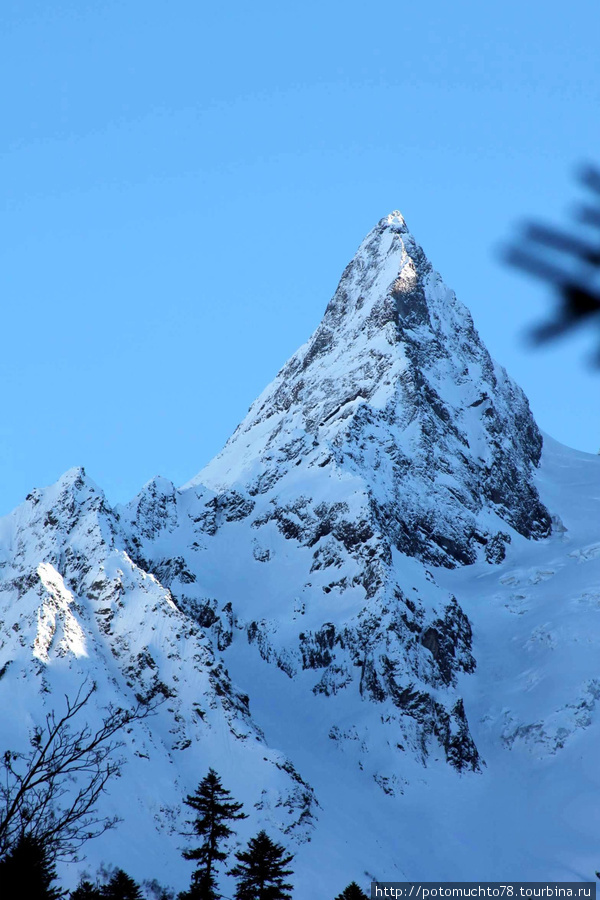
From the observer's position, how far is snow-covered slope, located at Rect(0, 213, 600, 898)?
104750 mm

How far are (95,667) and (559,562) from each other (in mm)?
72180

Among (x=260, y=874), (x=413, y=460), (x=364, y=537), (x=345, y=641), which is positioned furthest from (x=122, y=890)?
(x=413, y=460)

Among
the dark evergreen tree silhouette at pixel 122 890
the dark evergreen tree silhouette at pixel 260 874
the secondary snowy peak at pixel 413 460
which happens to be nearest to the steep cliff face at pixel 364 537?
the secondary snowy peak at pixel 413 460

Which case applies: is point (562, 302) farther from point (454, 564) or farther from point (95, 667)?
point (454, 564)

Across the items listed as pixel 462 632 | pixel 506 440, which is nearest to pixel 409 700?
pixel 462 632

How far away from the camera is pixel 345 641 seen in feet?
449

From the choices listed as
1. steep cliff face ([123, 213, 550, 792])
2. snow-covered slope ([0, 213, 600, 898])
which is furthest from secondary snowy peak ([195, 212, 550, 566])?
snow-covered slope ([0, 213, 600, 898])

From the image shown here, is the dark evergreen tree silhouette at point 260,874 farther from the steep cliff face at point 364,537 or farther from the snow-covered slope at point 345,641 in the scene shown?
the steep cliff face at point 364,537

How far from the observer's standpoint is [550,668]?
131875 millimetres

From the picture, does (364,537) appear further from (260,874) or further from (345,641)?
(260,874)

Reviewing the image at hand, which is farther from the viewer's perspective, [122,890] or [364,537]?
[364,537]

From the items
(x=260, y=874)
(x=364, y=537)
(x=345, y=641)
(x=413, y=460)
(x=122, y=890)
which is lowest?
(x=122, y=890)

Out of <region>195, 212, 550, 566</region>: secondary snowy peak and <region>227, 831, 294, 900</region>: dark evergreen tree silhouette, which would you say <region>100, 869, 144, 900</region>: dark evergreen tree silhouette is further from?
<region>195, 212, 550, 566</region>: secondary snowy peak

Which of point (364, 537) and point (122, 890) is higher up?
point (364, 537)
